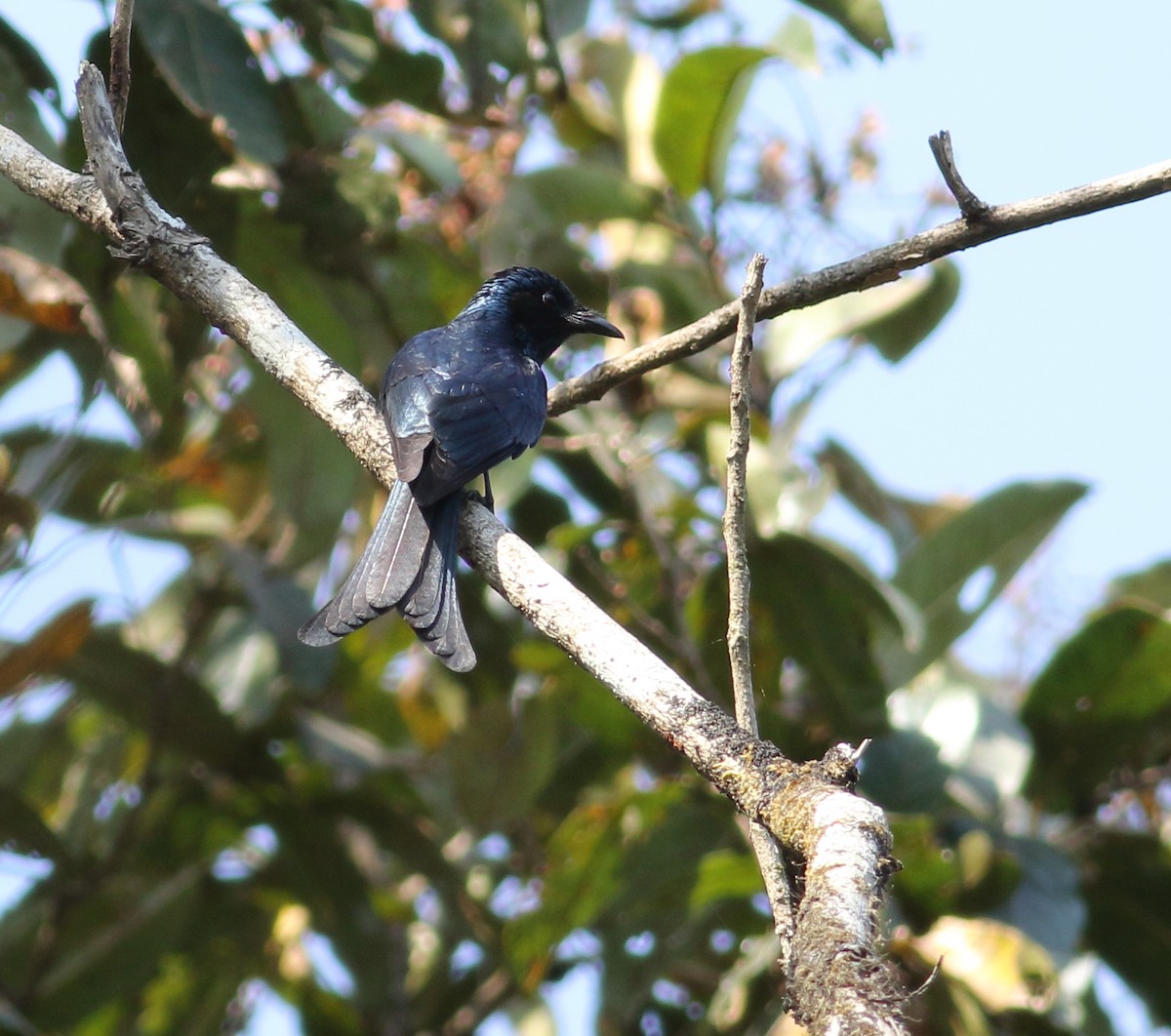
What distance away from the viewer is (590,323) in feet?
13.8

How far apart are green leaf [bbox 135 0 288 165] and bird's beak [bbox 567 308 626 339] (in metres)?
1.11

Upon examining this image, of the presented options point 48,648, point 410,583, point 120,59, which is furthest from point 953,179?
point 48,648

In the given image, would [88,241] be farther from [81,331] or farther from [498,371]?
[498,371]

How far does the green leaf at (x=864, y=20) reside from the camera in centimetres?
307

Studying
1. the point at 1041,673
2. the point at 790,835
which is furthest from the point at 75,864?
the point at 790,835

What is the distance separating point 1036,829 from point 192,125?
3091 mm

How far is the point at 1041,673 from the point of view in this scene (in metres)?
4.14

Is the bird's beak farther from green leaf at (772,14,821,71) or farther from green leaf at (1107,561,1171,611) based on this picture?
green leaf at (1107,561,1171,611)

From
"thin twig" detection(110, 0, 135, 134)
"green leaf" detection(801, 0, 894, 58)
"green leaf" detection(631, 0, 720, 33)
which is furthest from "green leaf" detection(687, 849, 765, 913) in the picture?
"green leaf" detection(631, 0, 720, 33)

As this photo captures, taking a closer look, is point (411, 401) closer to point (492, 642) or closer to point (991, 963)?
point (492, 642)

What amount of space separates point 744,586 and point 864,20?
1703 mm

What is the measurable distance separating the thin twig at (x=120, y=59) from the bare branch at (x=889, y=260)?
3.45 ft

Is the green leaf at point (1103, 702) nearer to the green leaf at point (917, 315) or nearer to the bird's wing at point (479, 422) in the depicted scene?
the green leaf at point (917, 315)

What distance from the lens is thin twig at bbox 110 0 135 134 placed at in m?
2.73
